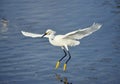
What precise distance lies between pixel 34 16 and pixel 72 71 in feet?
25.5

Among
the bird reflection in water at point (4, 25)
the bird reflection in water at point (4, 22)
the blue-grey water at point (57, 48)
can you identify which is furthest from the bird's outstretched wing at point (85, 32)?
the bird reflection in water at point (4, 22)

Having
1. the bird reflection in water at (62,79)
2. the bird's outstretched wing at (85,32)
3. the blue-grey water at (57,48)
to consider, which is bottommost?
the bird reflection in water at (62,79)

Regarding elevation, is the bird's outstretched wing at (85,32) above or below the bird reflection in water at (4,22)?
above

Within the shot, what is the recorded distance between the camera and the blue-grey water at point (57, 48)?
45.0 ft

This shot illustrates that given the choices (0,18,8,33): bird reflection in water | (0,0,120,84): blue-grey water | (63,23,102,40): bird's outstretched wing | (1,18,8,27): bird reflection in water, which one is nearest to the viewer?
(0,0,120,84): blue-grey water

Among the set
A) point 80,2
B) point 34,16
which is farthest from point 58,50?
point 80,2

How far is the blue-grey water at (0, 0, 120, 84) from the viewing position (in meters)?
13.7

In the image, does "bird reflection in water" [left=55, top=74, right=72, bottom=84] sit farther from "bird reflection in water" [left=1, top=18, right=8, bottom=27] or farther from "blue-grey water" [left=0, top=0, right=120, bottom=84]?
"bird reflection in water" [left=1, top=18, right=8, bottom=27]

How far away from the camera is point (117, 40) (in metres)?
16.9

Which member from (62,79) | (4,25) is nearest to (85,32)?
(62,79)

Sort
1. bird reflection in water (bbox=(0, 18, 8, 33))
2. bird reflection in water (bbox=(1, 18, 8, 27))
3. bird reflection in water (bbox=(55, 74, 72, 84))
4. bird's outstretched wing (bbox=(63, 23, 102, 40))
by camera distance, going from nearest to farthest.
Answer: bird reflection in water (bbox=(55, 74, 72, 84)) → bird's outstretched wing (bbox=(63, 23, 102, 40)) → bird reflection in water (bbox=(0, 18, 8, 33)) → bird reflection in water (bbox=(1, 18, 8, 27))

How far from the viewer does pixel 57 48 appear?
16594 millimetres

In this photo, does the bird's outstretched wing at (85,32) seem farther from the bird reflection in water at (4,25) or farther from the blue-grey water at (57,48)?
the bird reflection in water at (4,25)

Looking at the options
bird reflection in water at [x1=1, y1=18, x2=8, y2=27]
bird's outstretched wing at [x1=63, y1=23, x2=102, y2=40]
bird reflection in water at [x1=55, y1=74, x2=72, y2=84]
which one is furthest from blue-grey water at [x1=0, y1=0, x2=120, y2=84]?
bird's outstretched wing at [x1=63, y1=23, x2=102, y2=40]
